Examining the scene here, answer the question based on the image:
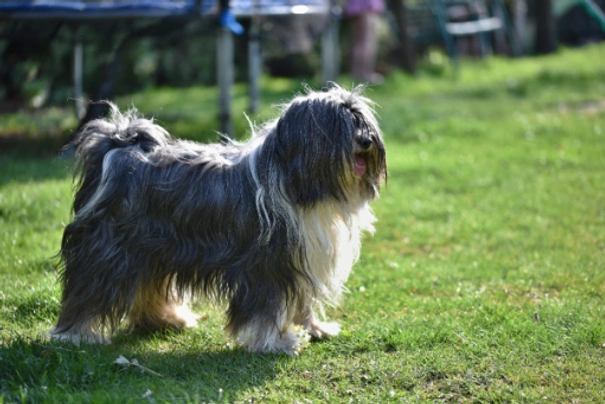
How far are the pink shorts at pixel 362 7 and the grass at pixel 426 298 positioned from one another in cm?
394

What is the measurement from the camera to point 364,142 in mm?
4164

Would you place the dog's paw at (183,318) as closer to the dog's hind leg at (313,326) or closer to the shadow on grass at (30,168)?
the dog's hind leg at (313,326)

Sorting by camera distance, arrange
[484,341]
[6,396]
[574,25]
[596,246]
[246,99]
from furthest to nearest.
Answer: [574,25] → [246,99] → [596,246] → [484,341] → [6,396]

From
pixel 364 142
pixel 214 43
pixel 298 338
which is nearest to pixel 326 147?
pixel 364 142

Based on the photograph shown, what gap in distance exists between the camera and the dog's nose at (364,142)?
164 inches

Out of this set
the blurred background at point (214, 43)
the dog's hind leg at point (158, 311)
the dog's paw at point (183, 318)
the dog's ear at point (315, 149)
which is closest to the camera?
the dog's ear at point (315, 149)

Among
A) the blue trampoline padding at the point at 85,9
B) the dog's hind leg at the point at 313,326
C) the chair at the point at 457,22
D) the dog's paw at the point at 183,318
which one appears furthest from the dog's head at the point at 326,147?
the chair at the point at 457,22

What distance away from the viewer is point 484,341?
4.46 m

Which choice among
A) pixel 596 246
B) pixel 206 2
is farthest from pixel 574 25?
pixel 596 246

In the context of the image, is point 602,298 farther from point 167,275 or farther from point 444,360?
point 167,275

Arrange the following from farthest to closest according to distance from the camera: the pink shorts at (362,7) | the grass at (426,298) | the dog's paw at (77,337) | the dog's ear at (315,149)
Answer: the pink shorts at (362,7) < the dog's paw at (77,337) < the dog's ear at (315,149) < the grass at (426,298)

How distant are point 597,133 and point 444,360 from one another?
6.56 meters

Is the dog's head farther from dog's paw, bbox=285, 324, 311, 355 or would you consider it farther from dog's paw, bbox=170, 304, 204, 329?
dog's paw, bbox=170, 304, 204, 329

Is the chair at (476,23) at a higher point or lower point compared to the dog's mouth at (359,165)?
higher
